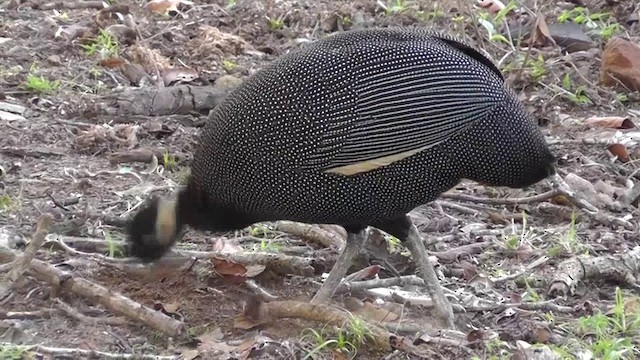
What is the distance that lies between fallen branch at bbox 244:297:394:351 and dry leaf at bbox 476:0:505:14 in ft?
13.4

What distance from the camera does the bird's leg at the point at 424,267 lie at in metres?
3.46

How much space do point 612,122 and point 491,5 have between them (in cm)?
188

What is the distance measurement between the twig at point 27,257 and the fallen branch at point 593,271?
177 cm

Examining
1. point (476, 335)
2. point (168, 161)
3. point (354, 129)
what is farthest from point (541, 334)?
point (168, 161)

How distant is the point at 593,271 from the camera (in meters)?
3.82

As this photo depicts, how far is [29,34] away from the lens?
653 centimetres

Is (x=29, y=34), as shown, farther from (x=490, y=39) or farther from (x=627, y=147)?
(x=627, y=147)

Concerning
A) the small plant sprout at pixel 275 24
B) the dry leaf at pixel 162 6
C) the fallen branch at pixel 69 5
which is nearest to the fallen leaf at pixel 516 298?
the small plant sprout at pixel 275 24

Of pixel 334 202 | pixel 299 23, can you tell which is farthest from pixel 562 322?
pixel 299 23

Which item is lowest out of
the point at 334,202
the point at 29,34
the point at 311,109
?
the point at 29,34

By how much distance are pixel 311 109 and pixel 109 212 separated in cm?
147

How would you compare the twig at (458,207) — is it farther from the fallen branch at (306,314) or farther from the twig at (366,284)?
the fallen branch at (306,314)

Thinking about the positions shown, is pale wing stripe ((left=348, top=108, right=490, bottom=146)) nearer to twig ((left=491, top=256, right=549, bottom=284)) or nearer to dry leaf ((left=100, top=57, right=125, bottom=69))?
twig ((left=491, top=256, right=549, bottom=284))

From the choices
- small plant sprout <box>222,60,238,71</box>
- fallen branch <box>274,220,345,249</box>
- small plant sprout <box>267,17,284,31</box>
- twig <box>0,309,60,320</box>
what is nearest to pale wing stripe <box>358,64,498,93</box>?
fallen branch <box>274,220,345,249</box>
